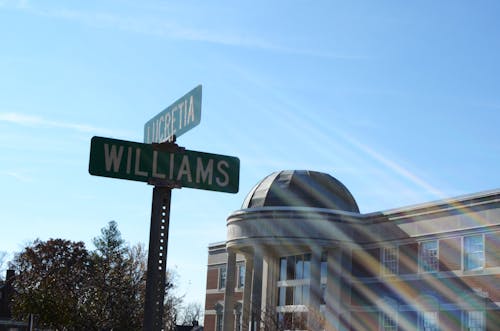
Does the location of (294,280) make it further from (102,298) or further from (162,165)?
(162,165)

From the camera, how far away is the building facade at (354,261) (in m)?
37.6

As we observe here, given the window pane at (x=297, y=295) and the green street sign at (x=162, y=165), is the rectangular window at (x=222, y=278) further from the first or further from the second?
the green street sign at (x=162, y=165)

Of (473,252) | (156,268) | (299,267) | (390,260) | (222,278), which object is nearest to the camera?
(156,268)

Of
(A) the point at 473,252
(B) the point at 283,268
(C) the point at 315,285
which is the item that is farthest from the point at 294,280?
(A) the point at 473,252

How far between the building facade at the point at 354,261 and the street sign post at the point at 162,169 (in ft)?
103

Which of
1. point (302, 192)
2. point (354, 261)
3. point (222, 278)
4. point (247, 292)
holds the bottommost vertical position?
point (247, 292)

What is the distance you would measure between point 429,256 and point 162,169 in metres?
34.6

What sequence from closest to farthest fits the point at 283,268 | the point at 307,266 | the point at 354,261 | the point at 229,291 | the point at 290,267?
the point at 354,261, the point at 307,266, the point at 290,267, the point at 283,268, the point at 229,291

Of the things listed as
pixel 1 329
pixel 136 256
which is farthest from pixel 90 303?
pixel 1 329

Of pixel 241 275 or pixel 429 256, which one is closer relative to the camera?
pixel 429 256

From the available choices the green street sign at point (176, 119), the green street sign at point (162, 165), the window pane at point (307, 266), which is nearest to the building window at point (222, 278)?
the window pane at point (307, 266)

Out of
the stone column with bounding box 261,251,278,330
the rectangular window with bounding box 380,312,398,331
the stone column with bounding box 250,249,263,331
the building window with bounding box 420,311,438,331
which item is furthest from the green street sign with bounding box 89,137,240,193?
the stone column with bounding box 261,251,278,330

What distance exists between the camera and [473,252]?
37.8m

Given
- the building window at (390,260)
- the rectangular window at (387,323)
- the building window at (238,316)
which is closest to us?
the rectangular window at (387,323)
